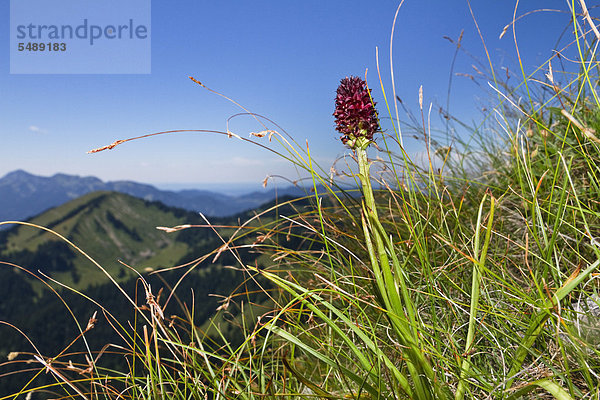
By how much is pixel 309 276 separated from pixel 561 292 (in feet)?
7.32

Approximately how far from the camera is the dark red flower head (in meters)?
1.47

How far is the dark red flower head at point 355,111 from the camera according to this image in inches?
58.1

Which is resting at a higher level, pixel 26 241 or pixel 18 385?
pixel 26 241

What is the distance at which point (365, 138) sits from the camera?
4.94 feet

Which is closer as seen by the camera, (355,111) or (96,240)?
(355,111)

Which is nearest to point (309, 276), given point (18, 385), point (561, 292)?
point (561, 292)

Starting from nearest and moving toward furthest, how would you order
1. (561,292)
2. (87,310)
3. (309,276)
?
(561,292) → (309,276) → (87,310)

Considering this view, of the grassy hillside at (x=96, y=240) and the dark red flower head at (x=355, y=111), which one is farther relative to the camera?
the grassy hillside at (x=96, y=240)

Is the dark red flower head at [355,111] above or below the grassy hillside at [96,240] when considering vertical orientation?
above

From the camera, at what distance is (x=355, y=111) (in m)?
1.49

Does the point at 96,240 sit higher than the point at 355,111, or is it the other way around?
the point at 355,111

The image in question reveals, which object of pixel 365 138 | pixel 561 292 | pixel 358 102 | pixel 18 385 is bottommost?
pixel 18 385

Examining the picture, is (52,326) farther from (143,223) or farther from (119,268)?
(143,223)

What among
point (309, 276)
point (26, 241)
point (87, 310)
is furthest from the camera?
point (26, 241)
